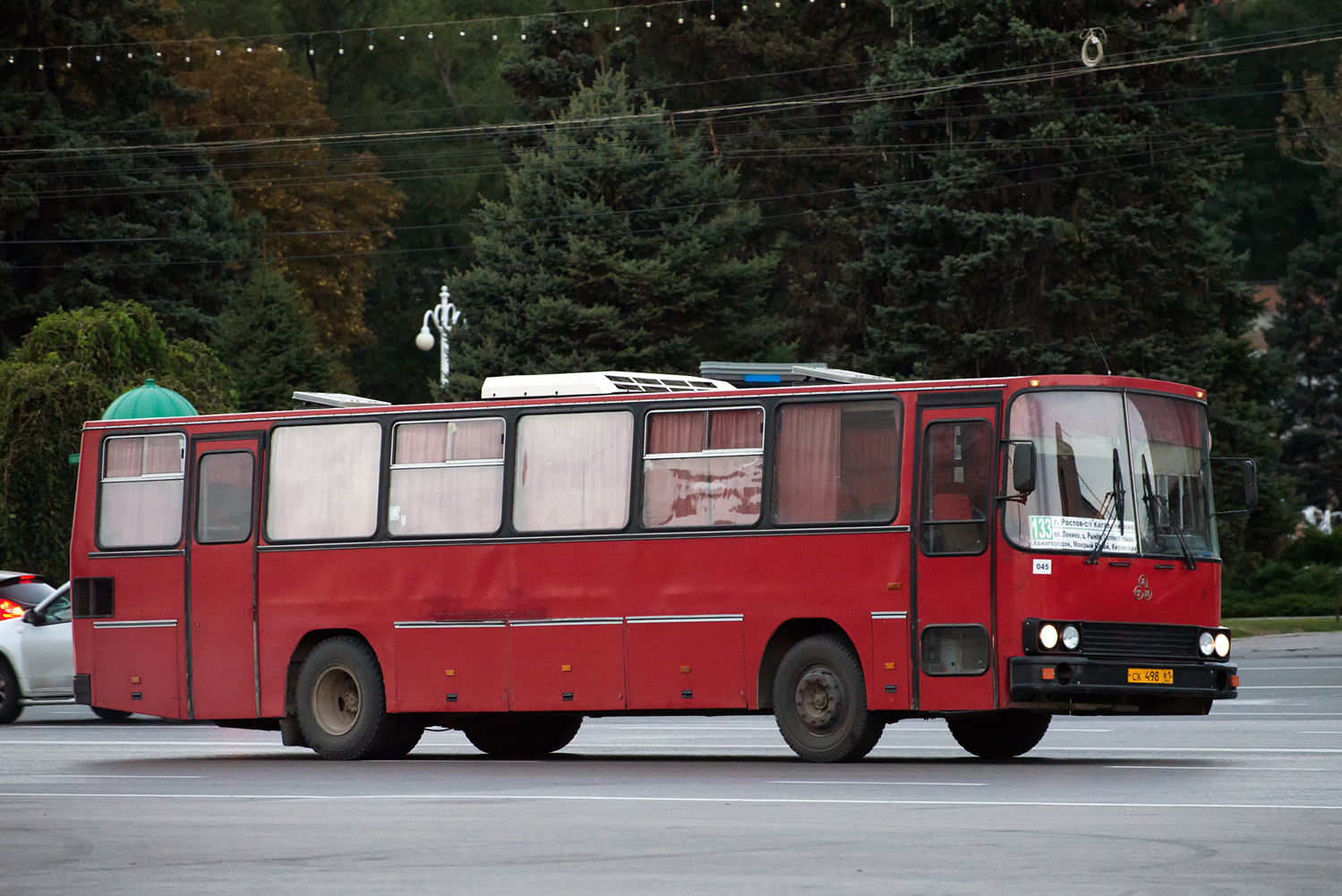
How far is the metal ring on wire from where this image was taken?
43.2m

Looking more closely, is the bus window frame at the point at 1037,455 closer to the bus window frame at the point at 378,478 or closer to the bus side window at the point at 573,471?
the bus side window at the point at 573,471

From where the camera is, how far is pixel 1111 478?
56.5ft

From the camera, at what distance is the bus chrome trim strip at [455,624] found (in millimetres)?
19125

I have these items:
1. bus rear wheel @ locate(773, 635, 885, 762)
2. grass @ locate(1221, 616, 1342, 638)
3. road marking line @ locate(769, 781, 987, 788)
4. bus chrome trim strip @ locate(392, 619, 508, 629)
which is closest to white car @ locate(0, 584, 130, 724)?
bus chrome trim strip @ locate(392, 619, 508, 629)

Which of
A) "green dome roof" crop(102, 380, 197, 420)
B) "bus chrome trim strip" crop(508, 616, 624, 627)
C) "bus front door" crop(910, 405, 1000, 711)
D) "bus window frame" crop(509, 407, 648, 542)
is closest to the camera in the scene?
"bus front door" crop(910, 405, 1000, 711)

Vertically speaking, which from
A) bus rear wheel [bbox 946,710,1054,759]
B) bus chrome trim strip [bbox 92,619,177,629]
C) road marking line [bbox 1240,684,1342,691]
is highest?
bus chrome trim strip [bbox 92,619,177,629]

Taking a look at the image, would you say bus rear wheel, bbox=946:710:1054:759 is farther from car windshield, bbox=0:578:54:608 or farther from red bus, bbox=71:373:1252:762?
car windshield, bbox=0:578:54:608

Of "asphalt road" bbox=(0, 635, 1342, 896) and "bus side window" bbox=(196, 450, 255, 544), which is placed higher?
"bus side window" bbox=(196, 450, 255, 544)

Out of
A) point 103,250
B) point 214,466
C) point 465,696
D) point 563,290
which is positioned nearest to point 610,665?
point 465,696

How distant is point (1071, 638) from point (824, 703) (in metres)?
1.95

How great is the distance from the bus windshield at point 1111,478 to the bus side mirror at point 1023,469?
11cm

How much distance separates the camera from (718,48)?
2352 inches

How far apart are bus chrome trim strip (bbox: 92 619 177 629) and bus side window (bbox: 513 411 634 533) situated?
11.3 feet

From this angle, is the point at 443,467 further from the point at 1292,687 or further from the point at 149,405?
the point at 149,405
